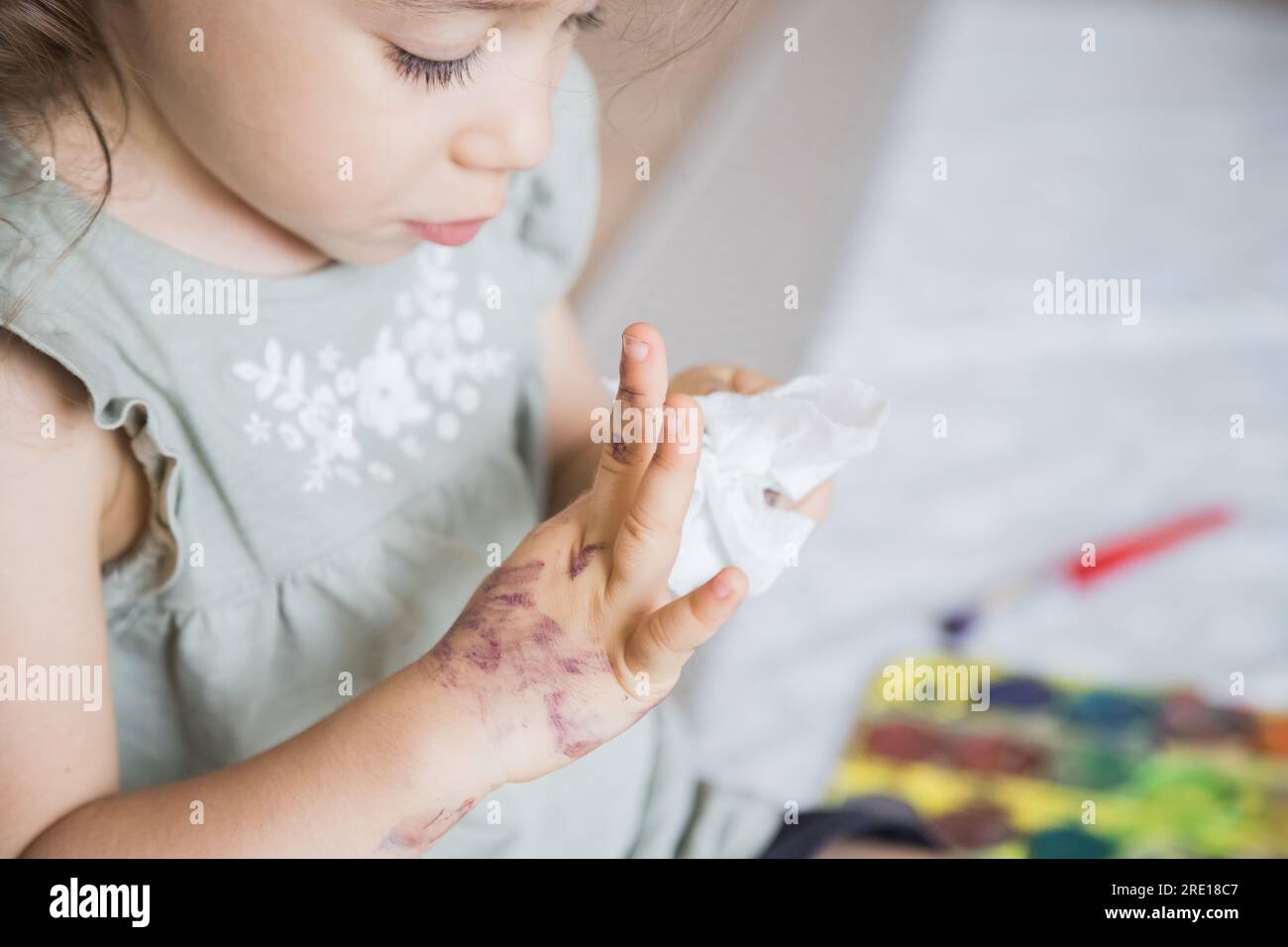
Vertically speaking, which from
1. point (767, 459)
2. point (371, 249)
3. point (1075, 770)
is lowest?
point (1075, 770)

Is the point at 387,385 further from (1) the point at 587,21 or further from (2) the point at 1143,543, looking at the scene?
(2) the point at 1143,543

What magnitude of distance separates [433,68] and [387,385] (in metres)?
0.21

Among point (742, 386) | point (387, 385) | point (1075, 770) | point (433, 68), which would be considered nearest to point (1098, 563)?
point (1075, 770)

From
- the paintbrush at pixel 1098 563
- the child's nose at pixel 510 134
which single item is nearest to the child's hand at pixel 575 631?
the child's nose at pixel 510 134

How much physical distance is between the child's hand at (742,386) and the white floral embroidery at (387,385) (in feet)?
0.40

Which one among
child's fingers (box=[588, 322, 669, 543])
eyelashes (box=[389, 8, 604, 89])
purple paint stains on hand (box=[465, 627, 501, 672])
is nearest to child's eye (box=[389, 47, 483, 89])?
eyelashes (box=[389, 8, 604, 89])

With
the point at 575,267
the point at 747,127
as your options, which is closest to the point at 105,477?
the point at 575,267

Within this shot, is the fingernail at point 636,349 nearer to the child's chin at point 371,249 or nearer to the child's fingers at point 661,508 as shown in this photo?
the child's fingers at point 661,508

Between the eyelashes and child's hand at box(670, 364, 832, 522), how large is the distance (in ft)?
0.67

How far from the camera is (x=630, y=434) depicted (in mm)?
498

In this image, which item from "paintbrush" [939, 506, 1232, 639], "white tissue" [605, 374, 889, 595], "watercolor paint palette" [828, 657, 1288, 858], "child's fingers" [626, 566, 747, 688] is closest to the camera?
"child's fingers" [626, 566, 747, 688]

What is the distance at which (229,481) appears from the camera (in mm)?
580

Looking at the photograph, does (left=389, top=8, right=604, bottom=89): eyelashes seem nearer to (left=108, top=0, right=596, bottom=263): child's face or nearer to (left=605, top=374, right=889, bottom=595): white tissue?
(left=108, top=0, right=596, bottom=263): child's face

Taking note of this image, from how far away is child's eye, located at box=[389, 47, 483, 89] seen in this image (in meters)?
0.49
